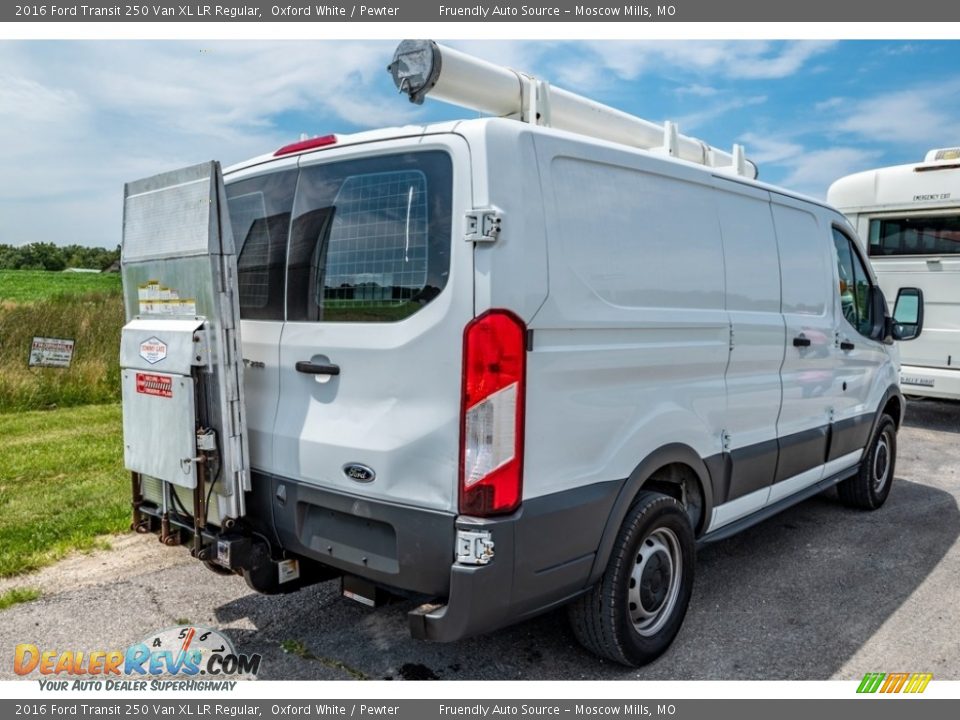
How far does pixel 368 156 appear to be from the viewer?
311cm

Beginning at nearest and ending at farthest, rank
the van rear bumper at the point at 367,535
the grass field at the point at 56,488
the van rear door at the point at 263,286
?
the van rear bumper at the point at 367,535
the van rear door at the point at 263,286
the grass field at the point at 56,488

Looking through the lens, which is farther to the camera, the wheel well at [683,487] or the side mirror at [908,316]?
the side mirror at [908,316]

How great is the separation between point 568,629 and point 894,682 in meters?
1.51

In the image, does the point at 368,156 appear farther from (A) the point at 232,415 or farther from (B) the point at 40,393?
(B) the point at 40,393

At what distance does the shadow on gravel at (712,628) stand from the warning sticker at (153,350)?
146 cm

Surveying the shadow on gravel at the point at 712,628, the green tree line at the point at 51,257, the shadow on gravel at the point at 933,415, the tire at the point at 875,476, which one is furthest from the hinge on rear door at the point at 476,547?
the green tree line at the point at 51,257

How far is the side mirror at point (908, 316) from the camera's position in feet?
19.7

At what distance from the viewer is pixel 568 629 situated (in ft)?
11.3

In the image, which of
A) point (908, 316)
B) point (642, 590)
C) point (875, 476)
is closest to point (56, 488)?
point (642, 590)

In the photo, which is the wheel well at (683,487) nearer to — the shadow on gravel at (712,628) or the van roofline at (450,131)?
the shadow on gravel at (712,628)

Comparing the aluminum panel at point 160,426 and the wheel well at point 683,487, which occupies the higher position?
the aluminum panel at point 160,426

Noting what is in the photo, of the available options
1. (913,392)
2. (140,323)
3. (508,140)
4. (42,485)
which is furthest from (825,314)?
(42,485)

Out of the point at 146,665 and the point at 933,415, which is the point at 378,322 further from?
the point at 933,415

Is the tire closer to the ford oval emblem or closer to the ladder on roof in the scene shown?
the ladder on roof
